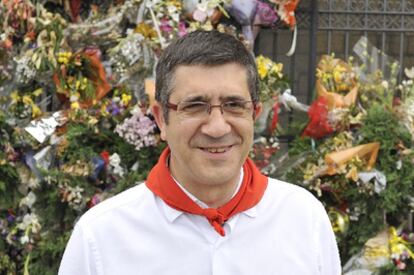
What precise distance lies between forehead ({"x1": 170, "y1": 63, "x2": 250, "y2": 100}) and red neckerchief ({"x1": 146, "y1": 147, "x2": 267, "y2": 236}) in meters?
0.25

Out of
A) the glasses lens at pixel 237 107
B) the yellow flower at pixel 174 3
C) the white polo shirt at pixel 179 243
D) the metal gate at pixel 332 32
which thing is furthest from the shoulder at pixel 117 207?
the metal gate at pixel 332 32

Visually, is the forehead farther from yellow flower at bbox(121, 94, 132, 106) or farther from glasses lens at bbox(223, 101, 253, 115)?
yellow flower at bbox(121, 94, 132, 106)

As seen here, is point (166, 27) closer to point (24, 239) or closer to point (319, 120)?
point (319, 120)

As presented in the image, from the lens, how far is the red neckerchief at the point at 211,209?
1.84 m

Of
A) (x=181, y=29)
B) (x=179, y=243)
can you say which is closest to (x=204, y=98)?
(x=179, y=243)

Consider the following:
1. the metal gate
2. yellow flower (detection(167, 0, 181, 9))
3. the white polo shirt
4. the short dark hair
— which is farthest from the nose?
the metal gate

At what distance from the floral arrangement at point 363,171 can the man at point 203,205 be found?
75.8 inches

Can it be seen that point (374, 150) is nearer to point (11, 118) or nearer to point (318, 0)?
point (318, 0)

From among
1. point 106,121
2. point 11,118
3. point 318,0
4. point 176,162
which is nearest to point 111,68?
point 106,121

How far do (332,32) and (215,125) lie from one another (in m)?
3.18

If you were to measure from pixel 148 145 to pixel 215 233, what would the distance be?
2.05 m

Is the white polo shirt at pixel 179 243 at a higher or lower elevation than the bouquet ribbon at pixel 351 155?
higher

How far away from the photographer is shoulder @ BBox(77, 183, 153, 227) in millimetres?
1871

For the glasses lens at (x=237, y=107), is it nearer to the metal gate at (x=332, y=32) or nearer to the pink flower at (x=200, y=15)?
the pink flower at (x=200, y=15)
